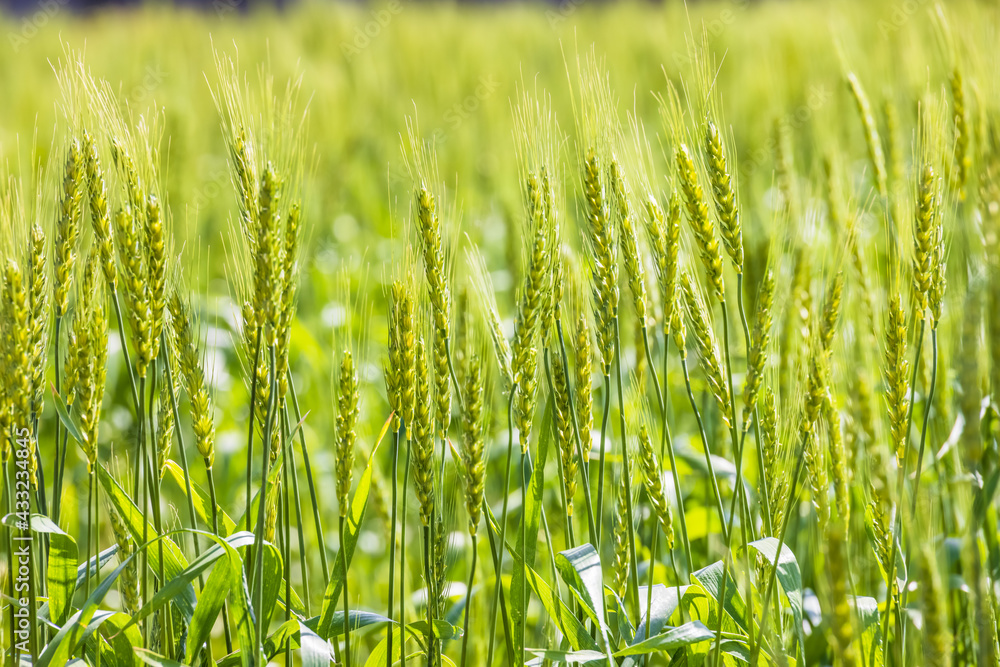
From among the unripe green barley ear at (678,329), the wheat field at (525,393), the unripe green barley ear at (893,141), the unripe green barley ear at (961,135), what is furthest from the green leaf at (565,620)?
the unripe green barley ear at (893,141)

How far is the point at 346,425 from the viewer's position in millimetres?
984

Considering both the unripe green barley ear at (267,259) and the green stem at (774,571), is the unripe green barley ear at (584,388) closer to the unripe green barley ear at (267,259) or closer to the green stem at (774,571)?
the green stem at (774,571)

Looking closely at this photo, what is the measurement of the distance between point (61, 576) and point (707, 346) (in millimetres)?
934

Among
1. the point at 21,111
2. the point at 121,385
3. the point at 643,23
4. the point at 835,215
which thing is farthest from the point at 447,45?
the point at 835,215

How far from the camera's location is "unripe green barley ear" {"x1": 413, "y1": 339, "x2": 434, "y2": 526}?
37.3 inches

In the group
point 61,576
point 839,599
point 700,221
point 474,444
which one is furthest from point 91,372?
point 839,599

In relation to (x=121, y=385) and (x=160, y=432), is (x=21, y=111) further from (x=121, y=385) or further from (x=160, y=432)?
(x=160, y=432)

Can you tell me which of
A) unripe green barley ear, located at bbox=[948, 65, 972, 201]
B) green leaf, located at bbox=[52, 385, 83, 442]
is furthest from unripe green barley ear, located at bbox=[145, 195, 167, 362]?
unripe green barley ear, located at bbox=[948, 65, 972, 201]

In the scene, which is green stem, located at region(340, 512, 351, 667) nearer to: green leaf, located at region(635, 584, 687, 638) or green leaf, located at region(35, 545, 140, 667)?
green leaf, located at region(35, 545, 140, 667)

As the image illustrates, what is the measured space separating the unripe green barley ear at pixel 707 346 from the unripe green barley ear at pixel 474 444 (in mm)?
286

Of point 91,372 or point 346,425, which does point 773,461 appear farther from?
point 91,372

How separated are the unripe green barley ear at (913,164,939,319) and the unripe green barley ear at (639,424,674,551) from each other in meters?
0.40

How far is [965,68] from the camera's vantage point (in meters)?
1.46

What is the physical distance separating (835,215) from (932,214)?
0.70 metres
